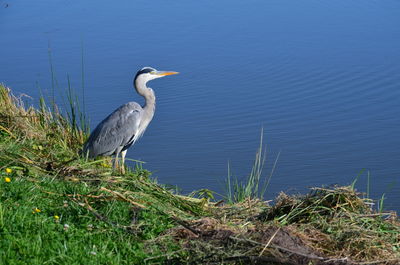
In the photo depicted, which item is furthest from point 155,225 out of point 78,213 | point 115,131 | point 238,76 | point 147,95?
point 238,76

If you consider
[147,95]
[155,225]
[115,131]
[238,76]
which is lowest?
[115,131]

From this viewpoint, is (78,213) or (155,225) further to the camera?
(78,213)

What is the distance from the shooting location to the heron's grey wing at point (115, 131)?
9.12 metres

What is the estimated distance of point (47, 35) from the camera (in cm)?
1538

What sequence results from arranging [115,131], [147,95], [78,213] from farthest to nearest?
[147,95] < [115,131] < [78,213]

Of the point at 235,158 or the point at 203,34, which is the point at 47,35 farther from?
the point at 235,158

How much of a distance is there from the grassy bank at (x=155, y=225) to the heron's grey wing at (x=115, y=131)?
2208mm

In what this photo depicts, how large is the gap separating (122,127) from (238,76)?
3.69 meters

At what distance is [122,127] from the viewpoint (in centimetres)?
945

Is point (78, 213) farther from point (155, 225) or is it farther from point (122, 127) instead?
point (122, 127)

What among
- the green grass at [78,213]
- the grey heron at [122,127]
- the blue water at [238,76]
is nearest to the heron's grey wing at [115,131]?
the grey heron at [122,127]

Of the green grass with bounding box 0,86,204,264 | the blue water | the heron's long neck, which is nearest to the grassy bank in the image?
the green grass with bounding box 0,86,204,264

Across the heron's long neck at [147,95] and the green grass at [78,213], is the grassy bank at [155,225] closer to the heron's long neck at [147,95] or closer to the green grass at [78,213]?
the green grass at [78,213]

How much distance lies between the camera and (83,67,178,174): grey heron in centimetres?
915
